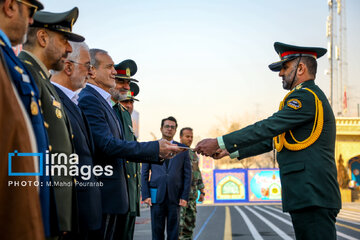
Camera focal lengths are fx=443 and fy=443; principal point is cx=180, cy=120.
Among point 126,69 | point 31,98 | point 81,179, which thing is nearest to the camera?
point 31,98

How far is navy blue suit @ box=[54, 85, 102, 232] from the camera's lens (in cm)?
297

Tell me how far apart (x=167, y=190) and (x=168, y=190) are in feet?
0.06

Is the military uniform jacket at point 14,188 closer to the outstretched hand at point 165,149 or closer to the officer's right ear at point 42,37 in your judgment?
the officer's right ear at point 42,37

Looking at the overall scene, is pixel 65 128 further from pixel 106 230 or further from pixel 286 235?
pixel 286 235

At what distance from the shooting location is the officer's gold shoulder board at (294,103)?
13.1 ft

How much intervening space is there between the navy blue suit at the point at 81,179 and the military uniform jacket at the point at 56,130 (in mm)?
401

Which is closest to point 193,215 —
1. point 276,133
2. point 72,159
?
point 276,133

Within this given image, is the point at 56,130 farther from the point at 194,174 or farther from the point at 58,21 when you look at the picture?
the point at 194,174

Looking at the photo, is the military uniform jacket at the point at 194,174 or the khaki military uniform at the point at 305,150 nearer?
the khaki military uniform at the point at 305,150

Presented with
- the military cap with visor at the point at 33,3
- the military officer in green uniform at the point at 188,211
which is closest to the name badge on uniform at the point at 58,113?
the military cap with visor at the point at 33,3

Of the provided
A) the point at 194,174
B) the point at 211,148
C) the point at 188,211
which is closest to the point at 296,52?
the point at 211,148

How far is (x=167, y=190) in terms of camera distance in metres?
7.59

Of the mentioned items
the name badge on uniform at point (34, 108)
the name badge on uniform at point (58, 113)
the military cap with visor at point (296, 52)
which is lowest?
the name badge on uniform at point (34, 108)

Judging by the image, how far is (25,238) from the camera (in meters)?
1.36
